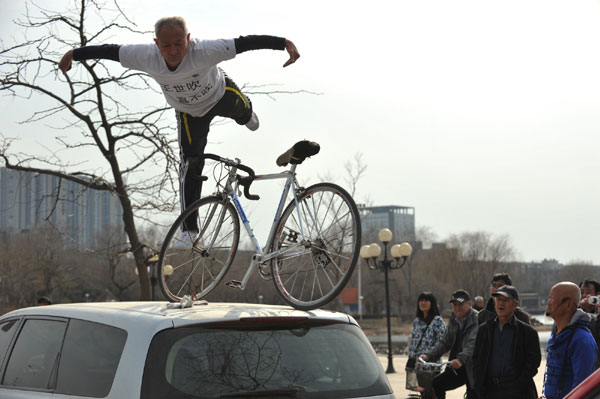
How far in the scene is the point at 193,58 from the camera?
5.36 meters

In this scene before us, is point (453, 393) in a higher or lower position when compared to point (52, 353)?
lower

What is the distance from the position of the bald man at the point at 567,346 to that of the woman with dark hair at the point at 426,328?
3658mm

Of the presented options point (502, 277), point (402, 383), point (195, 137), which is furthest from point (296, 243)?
point (402, 383)

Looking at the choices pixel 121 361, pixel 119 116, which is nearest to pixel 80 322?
pixel 121 361

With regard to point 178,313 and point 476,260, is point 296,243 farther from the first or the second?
point 476,260

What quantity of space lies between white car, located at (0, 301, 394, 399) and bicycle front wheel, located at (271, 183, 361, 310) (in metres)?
0.65

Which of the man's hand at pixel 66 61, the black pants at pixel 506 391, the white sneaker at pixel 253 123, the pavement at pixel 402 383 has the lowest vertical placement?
the pavement at pixel 402 383

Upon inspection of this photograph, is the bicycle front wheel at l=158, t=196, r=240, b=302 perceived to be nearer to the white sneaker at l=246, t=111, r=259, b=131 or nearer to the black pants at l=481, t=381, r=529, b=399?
the white sneaker at l=246, t=111, r=259, b=131

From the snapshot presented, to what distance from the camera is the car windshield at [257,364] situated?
142 inches

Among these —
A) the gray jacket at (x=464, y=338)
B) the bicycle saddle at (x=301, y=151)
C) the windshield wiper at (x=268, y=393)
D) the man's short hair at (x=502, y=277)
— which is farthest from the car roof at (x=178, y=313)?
the gray jacket at (x=464, y=338)

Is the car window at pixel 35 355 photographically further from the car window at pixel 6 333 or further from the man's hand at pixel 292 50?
the man's hand at pixel 292 50

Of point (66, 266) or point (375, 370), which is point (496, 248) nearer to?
point (66, 266)

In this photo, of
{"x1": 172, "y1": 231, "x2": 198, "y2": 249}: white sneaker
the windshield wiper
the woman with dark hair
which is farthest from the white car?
the woman with dark hair

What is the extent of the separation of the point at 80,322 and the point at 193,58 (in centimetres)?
200
